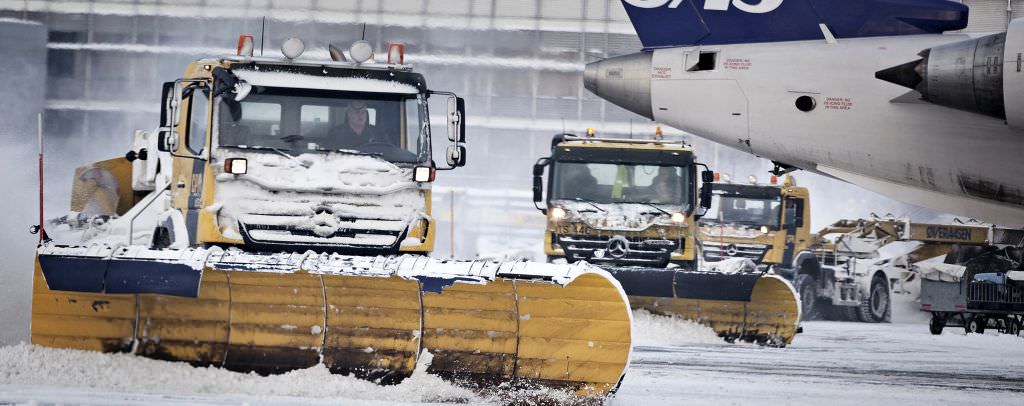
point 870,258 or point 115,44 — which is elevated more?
point 115,44

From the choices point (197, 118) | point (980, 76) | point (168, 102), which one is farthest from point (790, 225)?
point (980, 76)

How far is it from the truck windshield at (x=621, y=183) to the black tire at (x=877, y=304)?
6982 mm

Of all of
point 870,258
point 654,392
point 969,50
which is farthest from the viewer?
point 870,258

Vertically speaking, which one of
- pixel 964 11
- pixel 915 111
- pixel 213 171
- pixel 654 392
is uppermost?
pixel 964 11

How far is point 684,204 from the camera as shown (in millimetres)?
17250

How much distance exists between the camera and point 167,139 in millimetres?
10711

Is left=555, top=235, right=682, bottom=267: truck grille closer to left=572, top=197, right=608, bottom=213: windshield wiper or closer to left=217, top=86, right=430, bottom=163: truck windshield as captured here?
left=572, top=197, right=608, bottom=213: windshield wiper

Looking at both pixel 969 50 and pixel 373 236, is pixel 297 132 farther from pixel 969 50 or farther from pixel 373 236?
pixel 969 50

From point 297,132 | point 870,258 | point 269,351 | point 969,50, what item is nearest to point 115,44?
point 870,258

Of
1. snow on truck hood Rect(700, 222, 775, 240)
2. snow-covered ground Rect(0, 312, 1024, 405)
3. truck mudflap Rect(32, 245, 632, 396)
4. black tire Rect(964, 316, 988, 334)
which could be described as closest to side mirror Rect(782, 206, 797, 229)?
snow on truck hood Rect(700, 222, 775, 240)

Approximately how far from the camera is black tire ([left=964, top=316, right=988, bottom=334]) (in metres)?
18.6

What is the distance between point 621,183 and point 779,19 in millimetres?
7525

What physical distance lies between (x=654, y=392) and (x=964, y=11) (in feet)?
12.2

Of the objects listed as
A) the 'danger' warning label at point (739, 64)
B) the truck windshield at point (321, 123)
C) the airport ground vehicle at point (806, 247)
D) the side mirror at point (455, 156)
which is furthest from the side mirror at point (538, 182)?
the airport ground vehicle at point (806, 247)
